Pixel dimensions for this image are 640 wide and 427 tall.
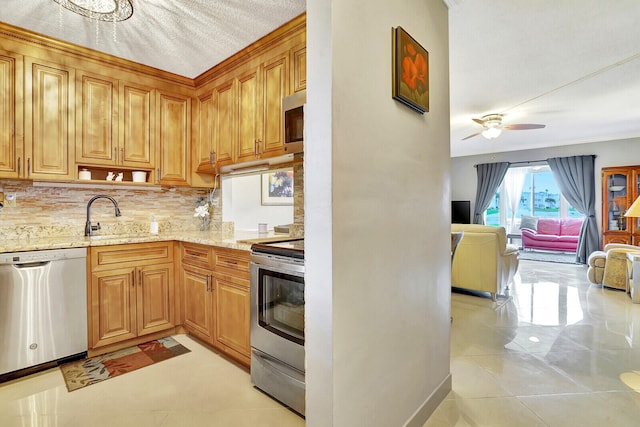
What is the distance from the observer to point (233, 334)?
7.80 feet

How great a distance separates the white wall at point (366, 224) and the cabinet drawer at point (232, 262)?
1104 millimetres

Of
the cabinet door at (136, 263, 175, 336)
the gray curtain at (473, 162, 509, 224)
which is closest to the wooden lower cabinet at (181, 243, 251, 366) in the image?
the cabinet door at (136, 263, 175, 336)

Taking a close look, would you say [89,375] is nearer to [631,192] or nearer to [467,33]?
[467,33]

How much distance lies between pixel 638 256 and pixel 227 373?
15.5ft

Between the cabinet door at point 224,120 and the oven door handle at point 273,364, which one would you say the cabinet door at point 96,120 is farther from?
the oven door handle at point 273,364

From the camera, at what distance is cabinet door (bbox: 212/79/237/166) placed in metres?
2.97

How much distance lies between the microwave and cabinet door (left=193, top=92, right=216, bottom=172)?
1.15 meters

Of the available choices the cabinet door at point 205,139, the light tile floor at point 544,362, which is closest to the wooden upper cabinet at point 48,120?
the cabinet door at point 205,139

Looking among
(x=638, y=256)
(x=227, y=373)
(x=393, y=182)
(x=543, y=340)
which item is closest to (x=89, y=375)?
(x=227, y=373)

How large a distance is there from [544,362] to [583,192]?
19.1 feet

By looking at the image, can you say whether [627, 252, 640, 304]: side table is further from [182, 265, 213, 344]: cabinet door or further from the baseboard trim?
[182, 265, 213, 344]: cabinet door

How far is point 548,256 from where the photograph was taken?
7.39 metres

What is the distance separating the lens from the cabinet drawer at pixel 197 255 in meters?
2.60

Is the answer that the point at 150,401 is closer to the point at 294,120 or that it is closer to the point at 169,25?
the point at 294,120
